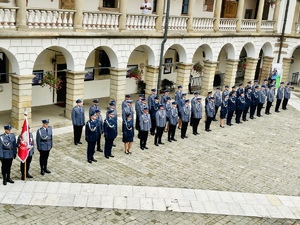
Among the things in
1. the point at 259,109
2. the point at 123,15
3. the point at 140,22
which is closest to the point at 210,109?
the point at 259,109

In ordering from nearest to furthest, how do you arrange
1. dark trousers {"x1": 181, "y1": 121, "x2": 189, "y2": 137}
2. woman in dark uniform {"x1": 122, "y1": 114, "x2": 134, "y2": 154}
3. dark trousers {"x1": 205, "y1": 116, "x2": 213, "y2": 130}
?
woman in dark uniform {"x1": 122, "y1": 114, "x2": 134, "y2": 154} < dark trousers {"x1": 181, "y1": 121, "x2": 189, "y2": 137} < dark trousers {"x1": 205, "y1": 116, "x2": 213, "y2": 130}

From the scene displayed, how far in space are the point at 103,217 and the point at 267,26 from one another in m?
22.4

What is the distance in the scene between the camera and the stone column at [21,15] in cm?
1457

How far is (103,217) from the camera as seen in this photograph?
32.6 ft

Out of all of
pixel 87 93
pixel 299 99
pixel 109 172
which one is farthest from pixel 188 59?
pixel 109 172

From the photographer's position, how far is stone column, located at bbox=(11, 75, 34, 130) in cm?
1524

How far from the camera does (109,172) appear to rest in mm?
12609

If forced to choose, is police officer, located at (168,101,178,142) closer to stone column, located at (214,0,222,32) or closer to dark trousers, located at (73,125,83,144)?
dark trousers, located at (73,125,83,144)

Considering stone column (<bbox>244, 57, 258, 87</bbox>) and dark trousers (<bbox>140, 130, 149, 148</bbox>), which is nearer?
A: dark trousers (<bbox>140, 130, 149, 148</bbox>)

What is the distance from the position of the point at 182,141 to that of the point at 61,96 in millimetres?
7564

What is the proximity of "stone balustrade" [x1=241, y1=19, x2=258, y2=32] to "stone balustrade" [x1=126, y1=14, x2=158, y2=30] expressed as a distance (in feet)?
27.4

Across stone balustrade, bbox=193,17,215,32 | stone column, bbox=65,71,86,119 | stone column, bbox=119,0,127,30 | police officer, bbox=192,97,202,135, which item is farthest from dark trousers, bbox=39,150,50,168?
stone balustrade, bbox=193,17,215,32

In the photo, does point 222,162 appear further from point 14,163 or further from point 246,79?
point 246,79

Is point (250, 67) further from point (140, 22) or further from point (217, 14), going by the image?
point (140, 22)
